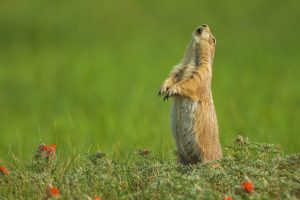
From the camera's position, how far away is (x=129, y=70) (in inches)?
603

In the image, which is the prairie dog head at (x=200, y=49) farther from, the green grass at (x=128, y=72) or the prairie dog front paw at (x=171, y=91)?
the green grass at (x=128, y=72)

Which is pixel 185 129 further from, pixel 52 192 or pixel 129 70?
pixel 129 70

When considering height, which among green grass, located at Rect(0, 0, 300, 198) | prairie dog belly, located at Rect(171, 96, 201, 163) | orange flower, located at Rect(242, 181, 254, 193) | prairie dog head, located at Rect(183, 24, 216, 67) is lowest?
orange flower, located at Rect(242, 181, 254, 193)

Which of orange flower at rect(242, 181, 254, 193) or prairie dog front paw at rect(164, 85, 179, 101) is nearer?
orange flower at rect(242, 181, 254, 193)

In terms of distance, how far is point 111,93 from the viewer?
1373cm

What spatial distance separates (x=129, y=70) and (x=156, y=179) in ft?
31.9

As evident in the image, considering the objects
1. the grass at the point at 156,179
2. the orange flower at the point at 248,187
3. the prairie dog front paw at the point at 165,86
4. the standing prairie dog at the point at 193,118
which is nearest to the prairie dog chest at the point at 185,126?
the standing prairie dog at the point at 193,118

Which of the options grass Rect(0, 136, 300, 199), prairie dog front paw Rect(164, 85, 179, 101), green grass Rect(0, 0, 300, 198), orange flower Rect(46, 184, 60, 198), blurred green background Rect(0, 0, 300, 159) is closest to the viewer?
orange flower Rect(46, 184, 60, 198)

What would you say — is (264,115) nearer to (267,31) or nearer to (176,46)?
(176,46)

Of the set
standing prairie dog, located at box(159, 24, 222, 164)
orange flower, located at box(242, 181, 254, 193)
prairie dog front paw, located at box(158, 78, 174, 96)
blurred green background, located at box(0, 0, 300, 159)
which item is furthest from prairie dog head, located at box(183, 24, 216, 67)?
orange flower, located at box(242, 181, 254, 193)

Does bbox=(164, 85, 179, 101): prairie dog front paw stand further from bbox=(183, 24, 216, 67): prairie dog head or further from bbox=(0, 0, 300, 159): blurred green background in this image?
bbox=(0, 0, 300, 159): blurred green background

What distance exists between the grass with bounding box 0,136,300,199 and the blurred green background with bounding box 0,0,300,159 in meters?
1.26

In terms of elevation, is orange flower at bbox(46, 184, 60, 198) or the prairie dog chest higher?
the prairie dog chest

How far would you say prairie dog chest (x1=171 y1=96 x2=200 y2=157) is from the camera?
259 inches
